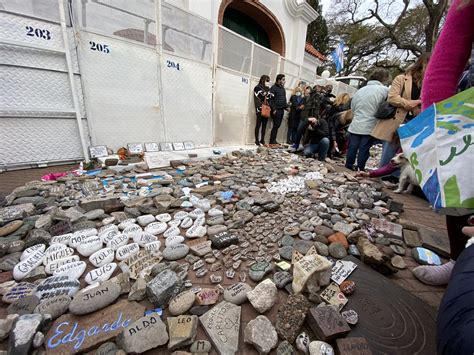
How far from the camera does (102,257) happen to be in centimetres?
129

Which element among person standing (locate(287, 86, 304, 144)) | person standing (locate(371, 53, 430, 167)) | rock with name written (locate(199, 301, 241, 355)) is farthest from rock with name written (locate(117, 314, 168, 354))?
person standing (locate(287, 86, 304, 144))

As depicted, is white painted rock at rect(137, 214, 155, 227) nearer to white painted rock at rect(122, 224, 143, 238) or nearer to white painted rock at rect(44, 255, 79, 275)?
white painted rock at rect(122, 224, 143, 238)

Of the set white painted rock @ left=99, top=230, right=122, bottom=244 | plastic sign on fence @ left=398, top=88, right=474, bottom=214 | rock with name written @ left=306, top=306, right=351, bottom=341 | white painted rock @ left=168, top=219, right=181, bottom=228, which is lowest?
white painted rock @ left=168, top=219, right=181, bottom=228

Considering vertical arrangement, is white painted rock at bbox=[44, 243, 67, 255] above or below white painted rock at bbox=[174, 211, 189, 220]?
below

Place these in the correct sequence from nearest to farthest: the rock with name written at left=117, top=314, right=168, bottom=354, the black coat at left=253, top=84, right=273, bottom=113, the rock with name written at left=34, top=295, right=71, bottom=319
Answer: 1. the rock with name written at left=117, top=314, right=168, bottom=354
2. the rock with name written at left=34, top=295, right=71, bottom=319
3. the black coat at left=253, top=84, right=273, bottom=113

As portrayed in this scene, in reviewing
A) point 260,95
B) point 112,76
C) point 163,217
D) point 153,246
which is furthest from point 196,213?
point 260,95

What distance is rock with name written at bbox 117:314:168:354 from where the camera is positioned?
0.81m

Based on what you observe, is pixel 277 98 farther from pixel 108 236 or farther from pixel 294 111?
pixel 108 236

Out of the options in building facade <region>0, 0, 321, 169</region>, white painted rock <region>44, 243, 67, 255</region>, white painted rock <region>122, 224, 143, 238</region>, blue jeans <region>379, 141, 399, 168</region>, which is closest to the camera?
white painted rock <region>44, 243, 67, 255</region>

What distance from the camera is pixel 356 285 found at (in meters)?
1.20

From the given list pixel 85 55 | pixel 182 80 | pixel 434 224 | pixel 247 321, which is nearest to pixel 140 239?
pixel 247 321

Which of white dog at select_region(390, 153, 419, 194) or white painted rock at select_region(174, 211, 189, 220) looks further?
white dog at select_region(390, 153, 419, 194)

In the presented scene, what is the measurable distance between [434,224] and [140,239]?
2.75 m

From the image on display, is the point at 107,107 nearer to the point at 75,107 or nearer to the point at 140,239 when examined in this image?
the point at 75,107
